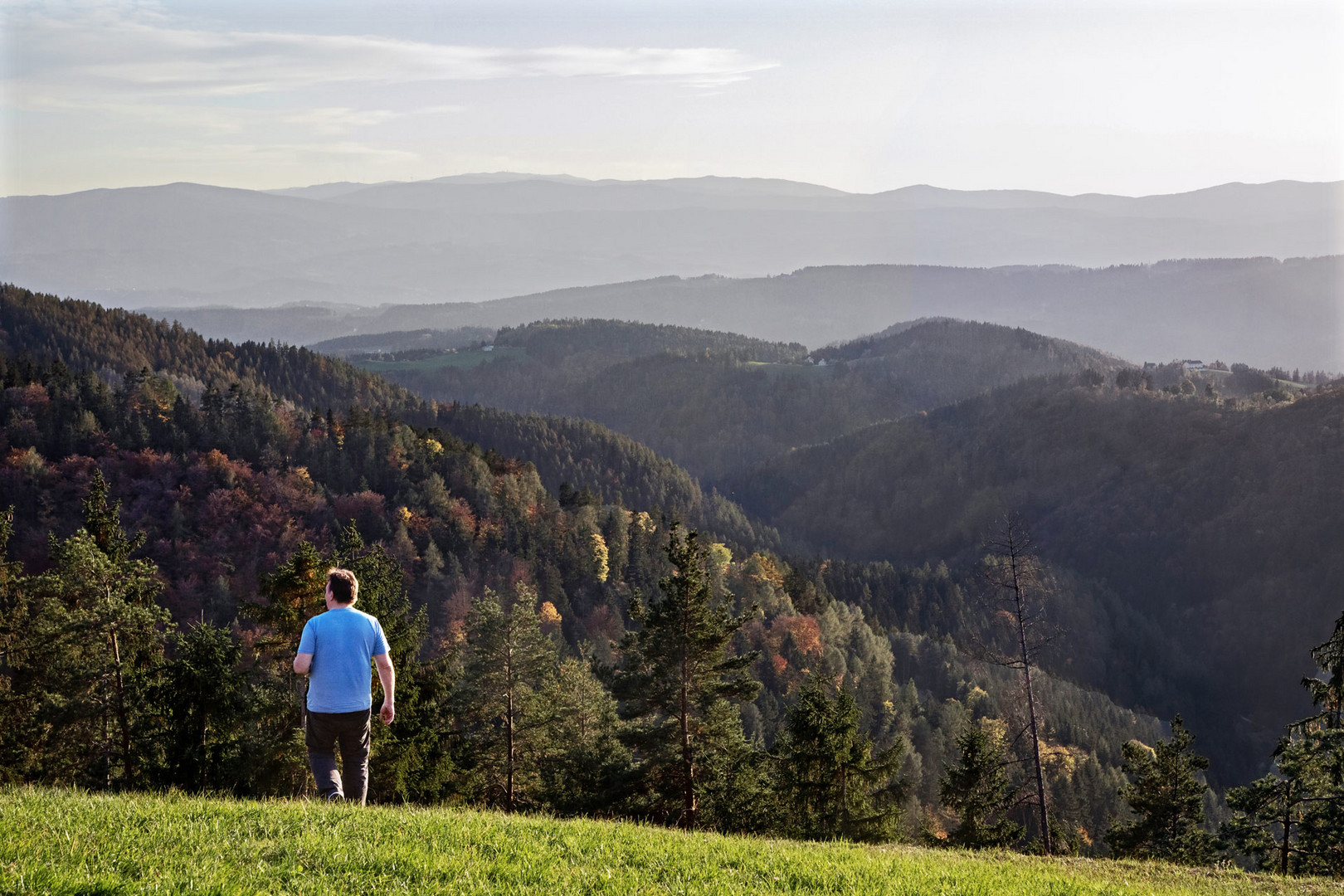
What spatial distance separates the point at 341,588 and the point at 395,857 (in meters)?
3.57

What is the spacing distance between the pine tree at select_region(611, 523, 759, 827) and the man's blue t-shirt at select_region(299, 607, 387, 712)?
1448 centimetres

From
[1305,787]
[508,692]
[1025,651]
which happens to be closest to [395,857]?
[1025,651]

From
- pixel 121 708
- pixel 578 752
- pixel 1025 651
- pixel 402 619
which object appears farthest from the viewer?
pixel 578 752

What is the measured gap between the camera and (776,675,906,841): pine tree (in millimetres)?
32188

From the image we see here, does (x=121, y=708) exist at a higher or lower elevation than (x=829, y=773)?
higher

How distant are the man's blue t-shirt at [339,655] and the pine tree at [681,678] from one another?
14482mm

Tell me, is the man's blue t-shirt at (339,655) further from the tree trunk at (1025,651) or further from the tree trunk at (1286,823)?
the tree trunk at (1286,823)

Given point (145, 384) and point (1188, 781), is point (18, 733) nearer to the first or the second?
point (1188, 781)

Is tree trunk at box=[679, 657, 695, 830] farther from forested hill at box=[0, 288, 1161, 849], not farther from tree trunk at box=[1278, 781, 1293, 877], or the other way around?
tree trunk at box=[1278, 781, 1293, 877]

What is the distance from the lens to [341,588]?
456 inches

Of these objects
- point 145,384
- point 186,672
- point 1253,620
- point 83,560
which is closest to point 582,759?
point 186,672

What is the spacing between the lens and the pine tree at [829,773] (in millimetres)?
32188

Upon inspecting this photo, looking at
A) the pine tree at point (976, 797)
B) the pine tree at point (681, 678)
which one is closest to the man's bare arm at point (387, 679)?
the pine tree at point (681, 678)

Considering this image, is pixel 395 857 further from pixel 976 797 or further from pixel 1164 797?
pixel 1164 797
